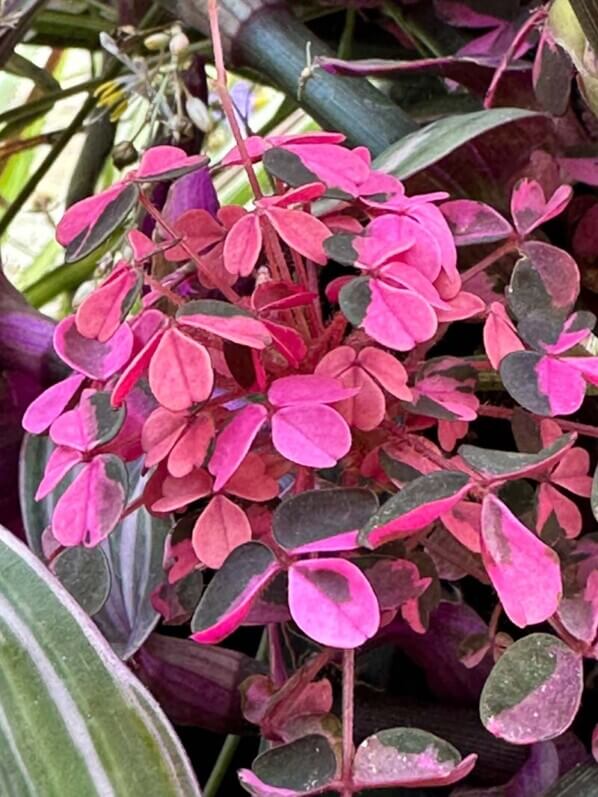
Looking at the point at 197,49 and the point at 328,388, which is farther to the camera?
the point at 197,49

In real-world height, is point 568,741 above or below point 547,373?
below

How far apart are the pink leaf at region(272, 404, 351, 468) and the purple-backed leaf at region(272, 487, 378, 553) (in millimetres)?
12

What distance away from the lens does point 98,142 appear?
75 centimetres

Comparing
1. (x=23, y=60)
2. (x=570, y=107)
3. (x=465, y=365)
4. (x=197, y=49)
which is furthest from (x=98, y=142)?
(x=465, y=365)

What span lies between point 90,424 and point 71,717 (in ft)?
0.27

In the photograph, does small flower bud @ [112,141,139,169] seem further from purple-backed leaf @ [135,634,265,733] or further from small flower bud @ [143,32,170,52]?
purple-backed leaf @ [135,634,265,733]

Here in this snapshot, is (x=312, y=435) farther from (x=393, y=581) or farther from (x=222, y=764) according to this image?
(x=222, y=764)

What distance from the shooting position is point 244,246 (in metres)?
0.31

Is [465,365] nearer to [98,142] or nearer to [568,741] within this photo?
[568,741]

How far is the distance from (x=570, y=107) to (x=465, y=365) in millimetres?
185

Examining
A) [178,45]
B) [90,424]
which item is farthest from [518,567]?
[178,45]

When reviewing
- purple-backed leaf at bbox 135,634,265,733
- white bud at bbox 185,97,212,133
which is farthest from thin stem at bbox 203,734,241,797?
white bud at bbox 185,97,212,133

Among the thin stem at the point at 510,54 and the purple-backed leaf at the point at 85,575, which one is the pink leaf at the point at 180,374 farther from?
the thin stem at the point at 510,54

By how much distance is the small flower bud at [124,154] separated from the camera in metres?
0.53
